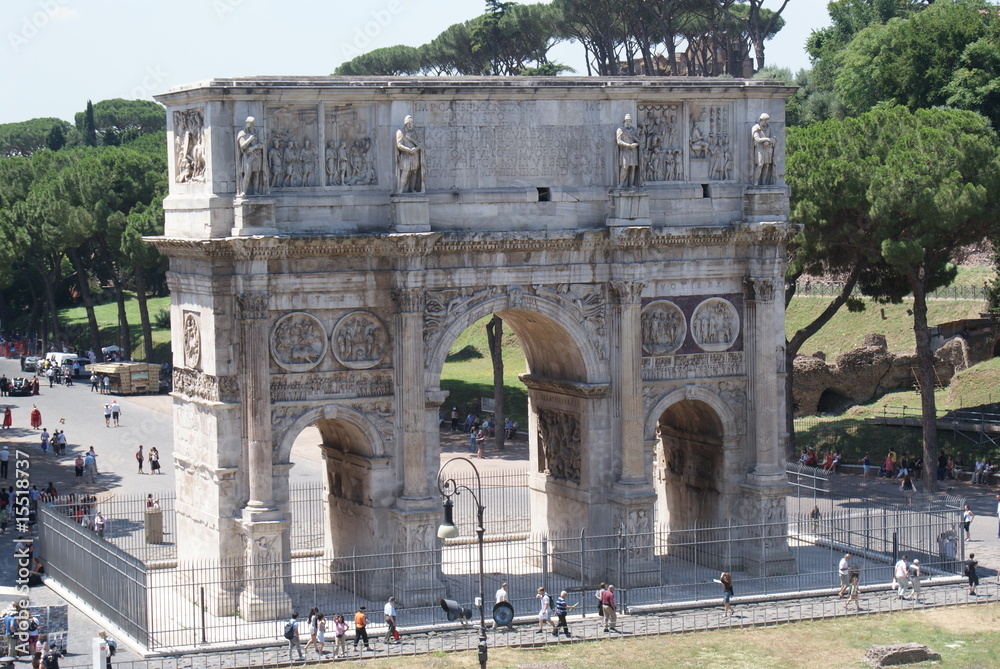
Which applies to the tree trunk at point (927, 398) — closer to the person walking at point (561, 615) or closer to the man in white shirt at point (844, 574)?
the man in white shirt at point (844, 574)

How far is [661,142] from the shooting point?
3778cm

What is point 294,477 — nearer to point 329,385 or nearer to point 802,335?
point 329,385

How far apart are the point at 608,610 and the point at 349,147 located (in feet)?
38.0

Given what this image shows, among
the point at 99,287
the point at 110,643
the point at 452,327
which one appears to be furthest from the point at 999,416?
the point at 99,287

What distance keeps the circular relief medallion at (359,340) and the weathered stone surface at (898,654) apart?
40.4 ft

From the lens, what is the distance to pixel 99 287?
99125 millimetres

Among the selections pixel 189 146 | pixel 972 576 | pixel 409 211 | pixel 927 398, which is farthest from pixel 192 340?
pixel 927 398

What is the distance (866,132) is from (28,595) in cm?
2803

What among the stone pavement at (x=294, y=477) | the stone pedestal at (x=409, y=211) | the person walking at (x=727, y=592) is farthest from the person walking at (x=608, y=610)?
the stone pedestal at (x=409, y=211)

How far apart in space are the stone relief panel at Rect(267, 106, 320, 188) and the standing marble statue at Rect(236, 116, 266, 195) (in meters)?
0.53

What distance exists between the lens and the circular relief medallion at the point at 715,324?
38.3 m

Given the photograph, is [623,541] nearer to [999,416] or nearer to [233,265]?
[233,265]

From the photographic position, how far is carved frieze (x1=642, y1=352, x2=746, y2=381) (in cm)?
3791

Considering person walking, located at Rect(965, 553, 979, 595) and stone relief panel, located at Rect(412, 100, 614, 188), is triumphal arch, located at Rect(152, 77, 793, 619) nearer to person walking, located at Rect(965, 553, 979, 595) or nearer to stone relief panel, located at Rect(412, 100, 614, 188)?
stone relief panel, located at Rect(412, 100, 614, 188)
